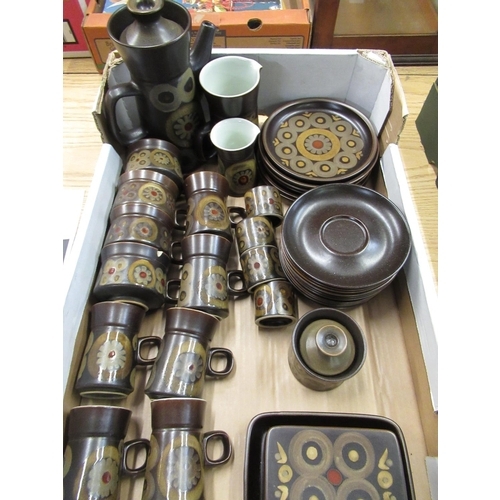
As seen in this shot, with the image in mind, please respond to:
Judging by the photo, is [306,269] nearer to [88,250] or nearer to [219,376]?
[219,376]

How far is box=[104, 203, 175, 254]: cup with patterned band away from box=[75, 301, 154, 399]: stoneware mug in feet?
0.40

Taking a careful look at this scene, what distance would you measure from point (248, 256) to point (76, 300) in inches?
12.0

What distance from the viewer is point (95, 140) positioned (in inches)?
44.6

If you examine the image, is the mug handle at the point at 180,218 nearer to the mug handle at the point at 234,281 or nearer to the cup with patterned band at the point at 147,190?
the cup with patterned band at the point at 147,190

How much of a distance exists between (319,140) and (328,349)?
0.50 m

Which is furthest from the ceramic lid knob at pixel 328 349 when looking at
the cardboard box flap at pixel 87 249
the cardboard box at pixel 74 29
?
the cardboard box at pixel 74 29

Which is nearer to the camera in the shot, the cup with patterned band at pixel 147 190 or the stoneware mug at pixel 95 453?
the stoneware mug at pixel 95 453

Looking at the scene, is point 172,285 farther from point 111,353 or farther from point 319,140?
point 319,140

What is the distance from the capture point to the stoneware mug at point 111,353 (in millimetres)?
654

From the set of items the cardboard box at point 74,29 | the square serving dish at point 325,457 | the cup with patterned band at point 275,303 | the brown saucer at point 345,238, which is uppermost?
the cardboard box at point 74,29

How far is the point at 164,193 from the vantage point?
82 cm

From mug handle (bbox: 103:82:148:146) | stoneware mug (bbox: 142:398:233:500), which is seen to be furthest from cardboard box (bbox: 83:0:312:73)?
stoneware mug (bbox: 142:398:233:500)

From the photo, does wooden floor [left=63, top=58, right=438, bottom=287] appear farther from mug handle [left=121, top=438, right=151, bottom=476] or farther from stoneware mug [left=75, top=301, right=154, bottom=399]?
mug handle [left=121, top=438, right=151, bottom=476]

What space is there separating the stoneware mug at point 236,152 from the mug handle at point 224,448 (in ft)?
1.63
